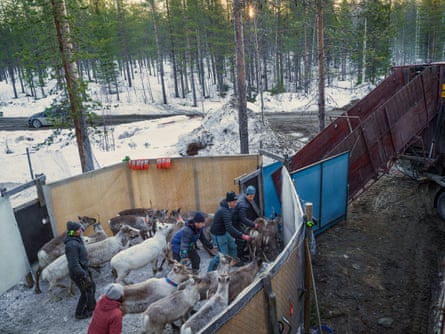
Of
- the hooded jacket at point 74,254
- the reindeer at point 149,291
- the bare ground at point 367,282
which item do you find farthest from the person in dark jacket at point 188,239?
the hooded jacket at point 74,254

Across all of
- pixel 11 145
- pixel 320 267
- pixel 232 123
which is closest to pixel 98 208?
pixel 320 267

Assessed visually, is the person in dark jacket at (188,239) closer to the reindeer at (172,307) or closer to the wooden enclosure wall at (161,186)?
the reindeer at (172,307)

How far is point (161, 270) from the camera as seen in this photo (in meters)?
8.12

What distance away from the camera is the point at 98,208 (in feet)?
31.5

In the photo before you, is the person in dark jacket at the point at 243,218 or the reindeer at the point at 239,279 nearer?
the reindeer at the point at 239,279

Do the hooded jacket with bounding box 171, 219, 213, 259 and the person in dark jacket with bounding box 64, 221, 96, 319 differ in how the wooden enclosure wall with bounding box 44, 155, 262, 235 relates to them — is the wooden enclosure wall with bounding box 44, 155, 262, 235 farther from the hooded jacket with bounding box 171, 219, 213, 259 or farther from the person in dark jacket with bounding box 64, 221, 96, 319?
the hooded jacket with bounding box 171, 219, 213, 259

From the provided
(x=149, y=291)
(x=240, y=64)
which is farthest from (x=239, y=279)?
(x=240, y=64)

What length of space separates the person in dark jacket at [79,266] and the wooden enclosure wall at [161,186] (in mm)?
2802

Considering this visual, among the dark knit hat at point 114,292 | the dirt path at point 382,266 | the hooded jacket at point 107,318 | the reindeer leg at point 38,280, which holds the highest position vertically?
the dark knit hat at point 114,292

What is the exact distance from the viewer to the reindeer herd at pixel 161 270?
530 cm

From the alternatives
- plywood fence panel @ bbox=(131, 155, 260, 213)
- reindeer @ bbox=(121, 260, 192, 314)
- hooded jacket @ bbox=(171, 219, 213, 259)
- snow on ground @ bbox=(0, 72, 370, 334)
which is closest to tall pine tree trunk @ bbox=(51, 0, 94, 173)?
snow on ground @ bbox=(0, 72, 370, 334)

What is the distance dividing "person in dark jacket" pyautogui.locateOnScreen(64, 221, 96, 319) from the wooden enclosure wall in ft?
9.19

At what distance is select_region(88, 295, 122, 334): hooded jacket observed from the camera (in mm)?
4438

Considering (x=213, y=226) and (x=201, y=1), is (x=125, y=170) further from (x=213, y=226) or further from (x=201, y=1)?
(x=201, y=1)
